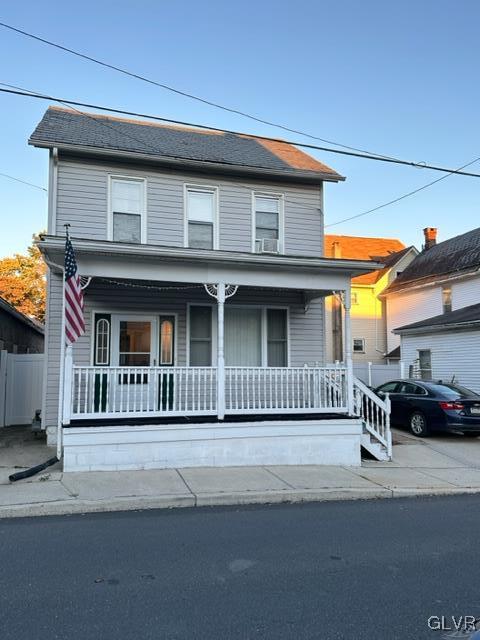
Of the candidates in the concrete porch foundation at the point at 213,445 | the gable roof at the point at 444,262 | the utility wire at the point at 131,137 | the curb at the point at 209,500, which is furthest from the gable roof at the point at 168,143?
the gable roof at the point at 444,262

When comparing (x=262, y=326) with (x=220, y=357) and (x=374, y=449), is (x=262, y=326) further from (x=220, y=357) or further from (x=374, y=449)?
(x=374, y=449)

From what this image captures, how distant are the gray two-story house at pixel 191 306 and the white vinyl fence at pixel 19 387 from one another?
141 inches

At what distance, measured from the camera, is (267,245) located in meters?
12.7

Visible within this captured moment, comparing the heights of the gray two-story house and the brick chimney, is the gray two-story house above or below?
below

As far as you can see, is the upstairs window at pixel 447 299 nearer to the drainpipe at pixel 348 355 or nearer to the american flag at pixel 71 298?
the drainpipe at pixel 348 355

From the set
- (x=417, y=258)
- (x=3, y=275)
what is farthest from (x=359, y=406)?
(x=3, y=275)

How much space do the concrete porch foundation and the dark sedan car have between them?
387 centimetres

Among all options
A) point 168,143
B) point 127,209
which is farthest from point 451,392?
point 168,143

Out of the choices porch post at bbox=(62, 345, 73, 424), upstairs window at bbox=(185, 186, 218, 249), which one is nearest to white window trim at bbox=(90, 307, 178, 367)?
upstairs window at bbox=(185, 186, 218, 249)

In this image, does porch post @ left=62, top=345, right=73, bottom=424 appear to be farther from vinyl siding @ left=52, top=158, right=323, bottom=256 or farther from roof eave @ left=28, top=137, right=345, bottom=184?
roof eave @ left=28, top=137, right=345, bottom=184

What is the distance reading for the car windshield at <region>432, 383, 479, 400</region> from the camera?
42.5 ft

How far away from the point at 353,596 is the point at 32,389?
1206cm

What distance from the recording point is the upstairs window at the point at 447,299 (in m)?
23.7

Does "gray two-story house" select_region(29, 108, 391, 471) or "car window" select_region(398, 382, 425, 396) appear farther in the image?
"car window" select_region(398, 382, 425, 396)
